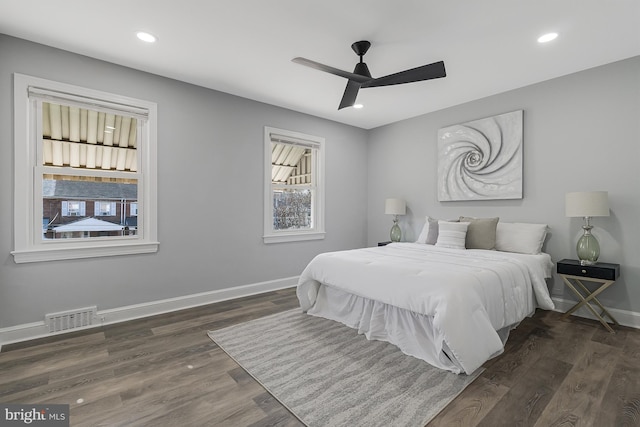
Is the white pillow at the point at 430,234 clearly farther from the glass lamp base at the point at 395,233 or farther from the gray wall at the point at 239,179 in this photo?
the glass lamp base at the point at 395,233

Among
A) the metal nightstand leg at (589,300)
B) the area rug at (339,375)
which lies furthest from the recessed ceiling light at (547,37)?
the area rug at (339,375)

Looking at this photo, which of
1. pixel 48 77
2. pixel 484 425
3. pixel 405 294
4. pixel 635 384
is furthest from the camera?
pixel 48 77

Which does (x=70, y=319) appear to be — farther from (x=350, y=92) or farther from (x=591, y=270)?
(x=591, y=270)

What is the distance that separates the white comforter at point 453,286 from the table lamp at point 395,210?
141 centimetres

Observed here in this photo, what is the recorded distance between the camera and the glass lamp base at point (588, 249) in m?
3.06

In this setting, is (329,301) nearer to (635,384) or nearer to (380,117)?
(635,384)

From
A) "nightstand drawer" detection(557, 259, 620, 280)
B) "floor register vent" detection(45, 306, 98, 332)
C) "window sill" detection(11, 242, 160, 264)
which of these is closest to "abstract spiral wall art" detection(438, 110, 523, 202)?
"nightstand drawer" detection(557, 259, 620, 280)

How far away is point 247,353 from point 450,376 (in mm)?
1557

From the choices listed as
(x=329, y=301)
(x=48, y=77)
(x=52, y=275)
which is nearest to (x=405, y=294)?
(x=329, y=301)

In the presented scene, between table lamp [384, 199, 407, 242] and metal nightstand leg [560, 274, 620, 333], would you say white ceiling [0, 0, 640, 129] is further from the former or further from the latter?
metal nightstand leg [560, 274, 620, 333]

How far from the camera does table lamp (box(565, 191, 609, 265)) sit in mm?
2904

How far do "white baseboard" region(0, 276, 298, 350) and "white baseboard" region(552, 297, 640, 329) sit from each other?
11.1 ft

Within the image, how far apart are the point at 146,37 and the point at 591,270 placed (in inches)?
186

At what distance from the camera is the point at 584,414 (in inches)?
68.5
